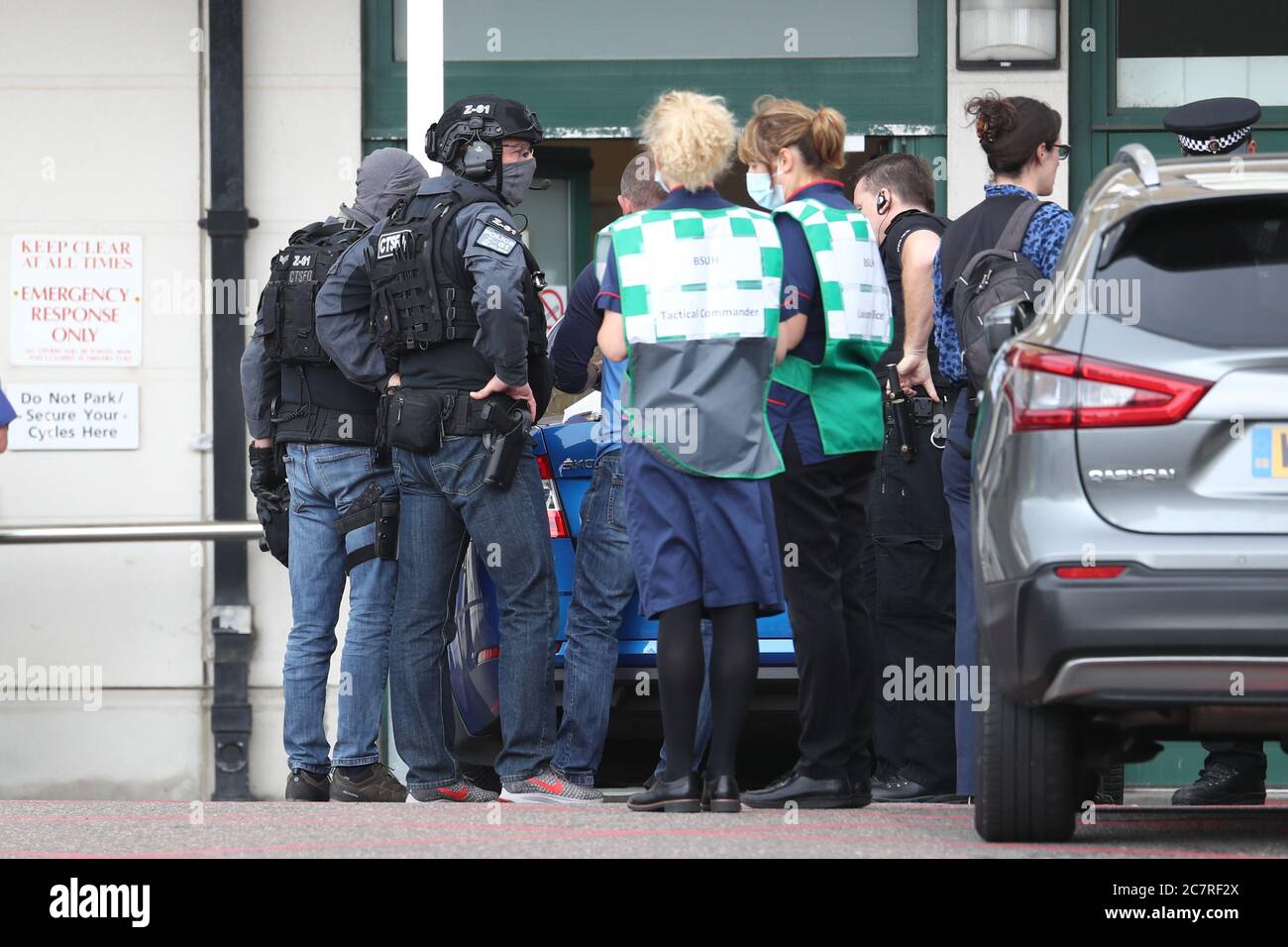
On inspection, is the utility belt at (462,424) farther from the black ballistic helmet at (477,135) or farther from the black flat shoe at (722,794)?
the black flat shoe at (722,794)

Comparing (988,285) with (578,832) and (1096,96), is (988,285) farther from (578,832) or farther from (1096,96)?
(1096,96)

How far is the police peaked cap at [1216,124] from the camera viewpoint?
7.00m

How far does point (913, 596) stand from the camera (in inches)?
279

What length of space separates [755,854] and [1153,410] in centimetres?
A: 132

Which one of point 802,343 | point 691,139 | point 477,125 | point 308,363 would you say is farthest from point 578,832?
point 477,125

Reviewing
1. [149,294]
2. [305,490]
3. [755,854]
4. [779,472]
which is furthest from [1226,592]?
[149,294]

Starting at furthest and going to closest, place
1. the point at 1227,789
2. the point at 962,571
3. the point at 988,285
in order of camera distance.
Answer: the point at 1227,789 → the point at 962,571 → the point at 988,285

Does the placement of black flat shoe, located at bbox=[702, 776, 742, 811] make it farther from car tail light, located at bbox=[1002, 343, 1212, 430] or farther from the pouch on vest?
car tail light, located at bbox=[1002, 343, 1212, 430]

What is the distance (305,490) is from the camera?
723 cm

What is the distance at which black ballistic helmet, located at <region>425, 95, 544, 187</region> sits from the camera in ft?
22.5

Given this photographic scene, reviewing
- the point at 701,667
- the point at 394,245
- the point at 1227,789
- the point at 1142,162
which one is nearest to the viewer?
the point at 1142,162

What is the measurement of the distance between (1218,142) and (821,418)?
6.15 feet

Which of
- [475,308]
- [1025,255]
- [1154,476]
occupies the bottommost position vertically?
[1154,476]

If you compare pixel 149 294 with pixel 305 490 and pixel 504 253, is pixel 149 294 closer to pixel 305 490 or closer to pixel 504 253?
pixel 305 490
